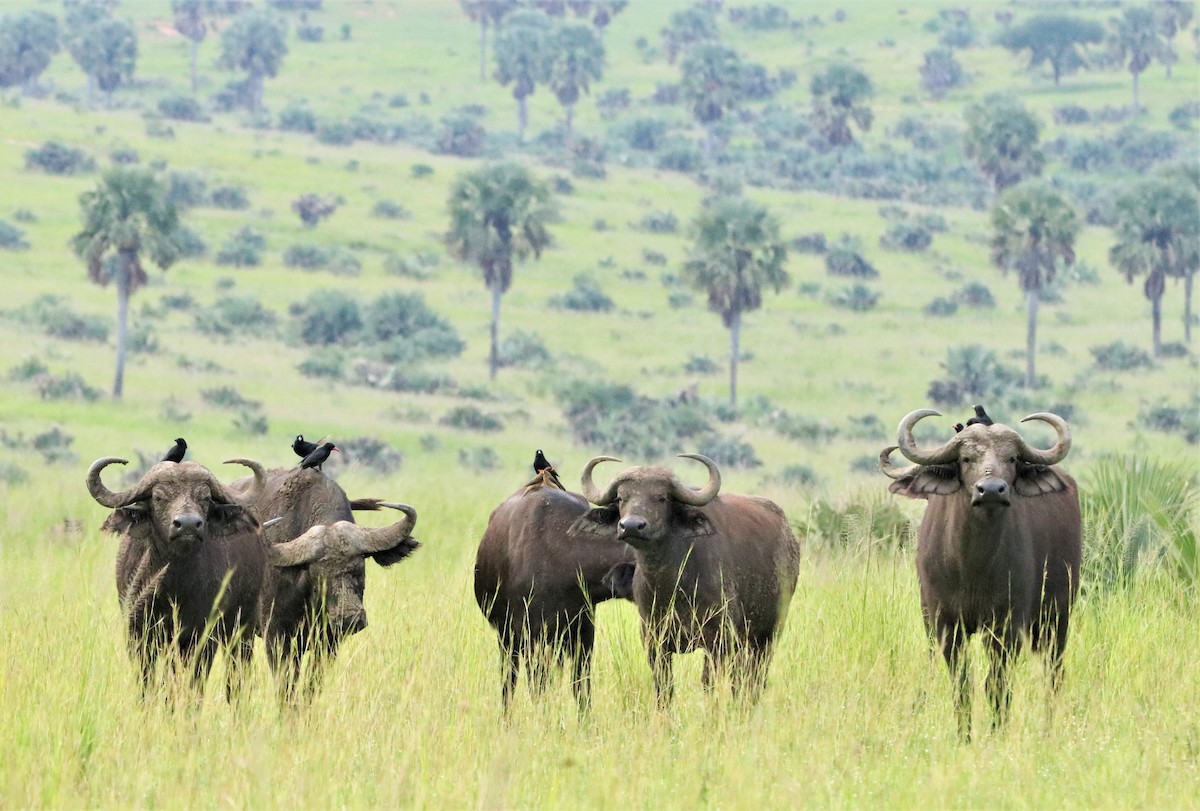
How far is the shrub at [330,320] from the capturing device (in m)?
66.6

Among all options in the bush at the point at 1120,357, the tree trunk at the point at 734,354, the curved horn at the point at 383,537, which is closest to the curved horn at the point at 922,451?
the curved horn at the point at 383,537

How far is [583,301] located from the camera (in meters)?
76.7

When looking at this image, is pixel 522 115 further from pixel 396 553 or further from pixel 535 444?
pixel 396 553

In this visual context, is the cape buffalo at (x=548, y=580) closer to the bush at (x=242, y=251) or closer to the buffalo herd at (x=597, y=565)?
the buffalo herd at (x=597, y=565)

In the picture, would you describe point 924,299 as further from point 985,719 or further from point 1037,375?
point 985,719

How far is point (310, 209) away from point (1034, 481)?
79.2 meters

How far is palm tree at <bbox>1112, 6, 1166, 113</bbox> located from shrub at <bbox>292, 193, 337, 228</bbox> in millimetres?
65507

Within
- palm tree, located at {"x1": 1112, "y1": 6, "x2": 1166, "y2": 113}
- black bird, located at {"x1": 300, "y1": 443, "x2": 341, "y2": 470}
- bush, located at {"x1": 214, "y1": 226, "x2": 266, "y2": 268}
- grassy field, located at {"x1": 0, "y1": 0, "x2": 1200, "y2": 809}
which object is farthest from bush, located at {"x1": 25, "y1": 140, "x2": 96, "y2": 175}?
black bird, located at {"x1": 300, "y1": 443, "x2": 341, "y2": 470}

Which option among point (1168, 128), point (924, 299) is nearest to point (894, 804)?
point (924, 299)

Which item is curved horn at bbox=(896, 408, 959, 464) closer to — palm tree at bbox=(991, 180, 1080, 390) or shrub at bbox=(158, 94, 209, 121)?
palm tree at bbox=(991, 180, 1080, 390)

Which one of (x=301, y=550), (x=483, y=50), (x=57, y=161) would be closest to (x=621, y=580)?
(x=301, y=550)

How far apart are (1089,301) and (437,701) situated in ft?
255

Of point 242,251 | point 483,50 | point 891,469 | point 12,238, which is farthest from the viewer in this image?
point 483,50

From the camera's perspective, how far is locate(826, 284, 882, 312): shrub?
78.6 metres
